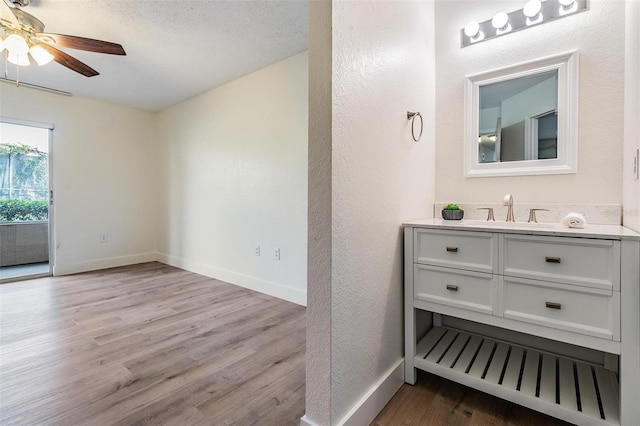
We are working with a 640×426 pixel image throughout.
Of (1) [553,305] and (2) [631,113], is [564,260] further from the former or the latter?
(2) [631,113]

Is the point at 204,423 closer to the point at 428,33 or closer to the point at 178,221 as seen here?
the point at 428,33

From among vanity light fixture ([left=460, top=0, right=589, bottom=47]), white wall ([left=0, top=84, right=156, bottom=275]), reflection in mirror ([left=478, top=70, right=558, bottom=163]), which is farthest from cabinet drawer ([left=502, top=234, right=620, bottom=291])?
white wall ([left=0, top=84, right=156, bottom=275])

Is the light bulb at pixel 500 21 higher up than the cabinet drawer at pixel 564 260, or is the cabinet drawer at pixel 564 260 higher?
the light bulb at pixel 500 21

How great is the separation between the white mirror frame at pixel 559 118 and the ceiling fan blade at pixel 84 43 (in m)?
2.43

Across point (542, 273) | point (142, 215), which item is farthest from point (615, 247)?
point (142, 215)

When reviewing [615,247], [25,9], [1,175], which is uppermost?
[25,9]

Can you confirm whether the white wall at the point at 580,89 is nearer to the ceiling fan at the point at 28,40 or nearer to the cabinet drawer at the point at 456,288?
the cabinet drawer at the point at 456,288

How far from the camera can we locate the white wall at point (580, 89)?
5.01 ft

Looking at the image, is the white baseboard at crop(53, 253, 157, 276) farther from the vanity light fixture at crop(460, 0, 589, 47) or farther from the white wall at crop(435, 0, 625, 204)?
the vanity light fixture at crop(460, 0, 589, 47)

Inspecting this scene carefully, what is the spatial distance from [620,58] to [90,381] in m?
3.29

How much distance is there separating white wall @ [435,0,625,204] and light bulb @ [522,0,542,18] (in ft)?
0.23

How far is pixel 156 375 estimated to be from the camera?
1641mm

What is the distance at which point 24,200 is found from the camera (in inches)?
162

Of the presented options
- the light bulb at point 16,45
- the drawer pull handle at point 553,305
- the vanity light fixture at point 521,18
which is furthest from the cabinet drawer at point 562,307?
the light bulb at point 16,45
